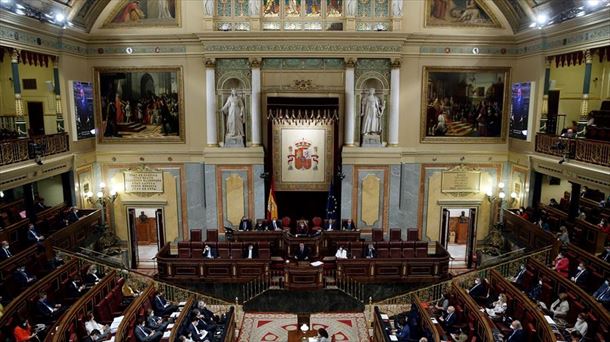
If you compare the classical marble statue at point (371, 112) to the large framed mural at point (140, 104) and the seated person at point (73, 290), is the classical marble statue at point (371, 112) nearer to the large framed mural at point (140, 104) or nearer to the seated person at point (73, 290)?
the large framed mural at point (140, 104)

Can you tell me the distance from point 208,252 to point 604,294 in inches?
420

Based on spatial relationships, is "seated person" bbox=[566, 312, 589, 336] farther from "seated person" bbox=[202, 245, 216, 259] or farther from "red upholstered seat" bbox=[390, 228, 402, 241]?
"seated person" bbox=[202, 245, 216, 259]

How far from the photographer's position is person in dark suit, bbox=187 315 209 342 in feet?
32.3

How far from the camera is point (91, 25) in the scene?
16.5 m

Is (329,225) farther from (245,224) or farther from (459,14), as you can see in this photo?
(459,14)

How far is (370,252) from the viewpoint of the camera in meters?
14.3

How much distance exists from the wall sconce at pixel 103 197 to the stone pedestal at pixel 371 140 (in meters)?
9.80

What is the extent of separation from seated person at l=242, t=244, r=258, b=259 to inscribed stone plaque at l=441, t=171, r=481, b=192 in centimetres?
781

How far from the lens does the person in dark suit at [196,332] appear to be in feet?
32.3

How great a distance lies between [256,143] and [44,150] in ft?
22.7

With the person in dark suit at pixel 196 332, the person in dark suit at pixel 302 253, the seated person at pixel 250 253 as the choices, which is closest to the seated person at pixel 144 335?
the person in dark suit at pixel 196 332

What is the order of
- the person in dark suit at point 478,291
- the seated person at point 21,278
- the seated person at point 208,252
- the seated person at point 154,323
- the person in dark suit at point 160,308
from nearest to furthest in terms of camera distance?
the seated person at point 154,323
the seated person at point 21,278
the person in dark suit at point 160,308
the person in dark suit at point 478,291
the seated person at point 208,252

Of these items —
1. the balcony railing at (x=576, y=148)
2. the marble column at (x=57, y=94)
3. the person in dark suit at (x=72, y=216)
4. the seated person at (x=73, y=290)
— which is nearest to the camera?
the seated person at (x=73, y=290)

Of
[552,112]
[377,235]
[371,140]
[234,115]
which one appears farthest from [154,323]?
[552,112]
